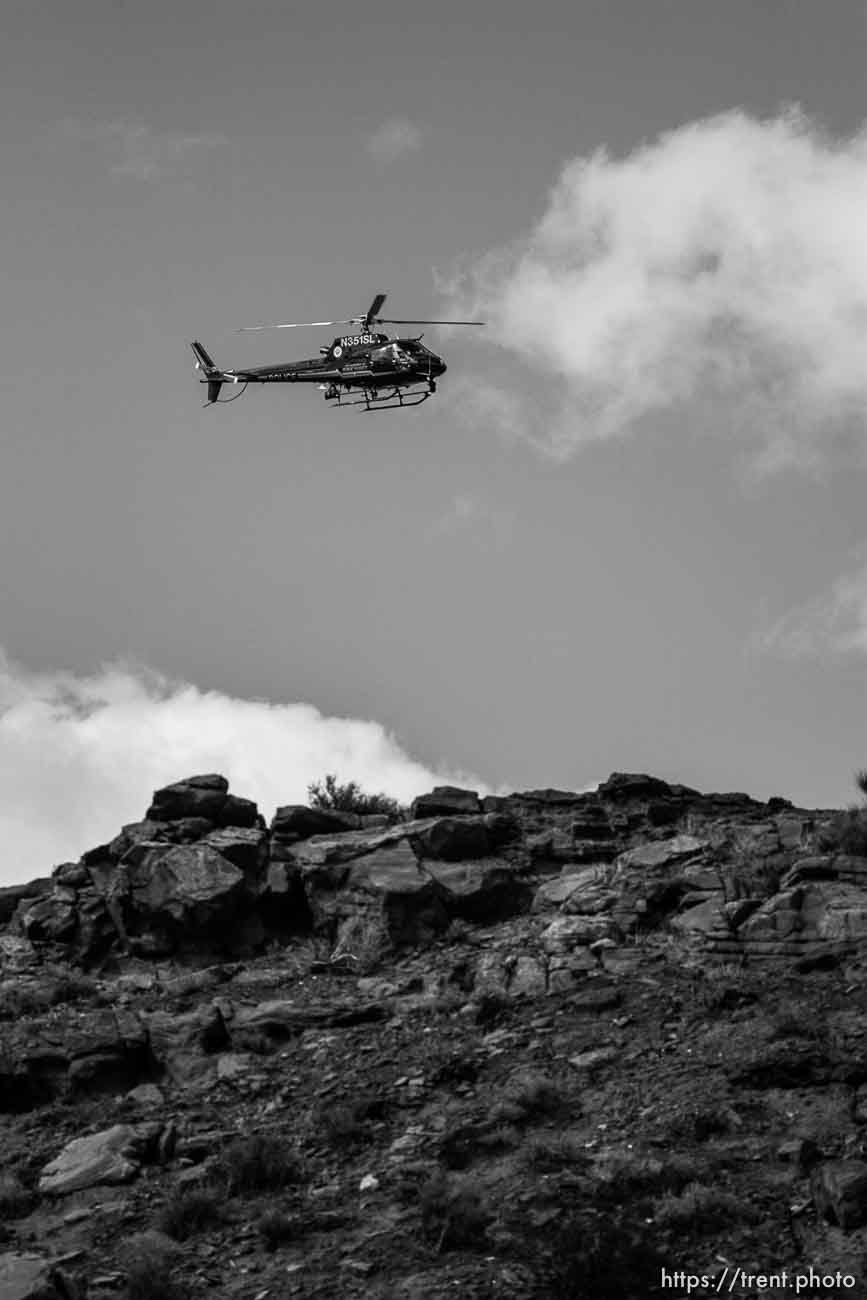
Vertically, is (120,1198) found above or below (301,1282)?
above

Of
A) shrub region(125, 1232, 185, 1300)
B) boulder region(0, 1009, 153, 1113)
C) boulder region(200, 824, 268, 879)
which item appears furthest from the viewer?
boulder region(200, 824, 268, 879)

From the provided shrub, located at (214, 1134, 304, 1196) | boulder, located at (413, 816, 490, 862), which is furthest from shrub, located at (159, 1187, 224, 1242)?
boulder, located at (413, 816, 490, 862)

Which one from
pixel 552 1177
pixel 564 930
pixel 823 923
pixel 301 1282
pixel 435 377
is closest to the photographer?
pixel 301 1282

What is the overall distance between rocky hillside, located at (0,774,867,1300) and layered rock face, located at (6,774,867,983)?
82 millimetres

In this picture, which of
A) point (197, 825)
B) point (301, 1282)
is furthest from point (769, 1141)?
point (197, 825)

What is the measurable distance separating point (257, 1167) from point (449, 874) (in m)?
11.6

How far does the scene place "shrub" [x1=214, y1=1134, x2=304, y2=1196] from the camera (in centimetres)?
2336

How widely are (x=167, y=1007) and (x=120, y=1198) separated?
784 centimetres

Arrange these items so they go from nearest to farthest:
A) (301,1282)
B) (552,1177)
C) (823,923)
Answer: (301,1282), (552,1177), (823,923)

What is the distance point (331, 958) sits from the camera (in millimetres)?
33219

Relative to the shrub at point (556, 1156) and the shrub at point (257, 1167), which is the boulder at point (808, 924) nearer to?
the shrub at point (556, 1156)

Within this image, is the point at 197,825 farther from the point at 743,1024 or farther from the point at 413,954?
the point at 743,1024

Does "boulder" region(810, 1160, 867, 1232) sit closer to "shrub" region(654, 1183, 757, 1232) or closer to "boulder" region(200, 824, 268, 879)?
"shrub" region(654, 1183, 757, 1232)

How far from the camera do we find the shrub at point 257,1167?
76.6ft
